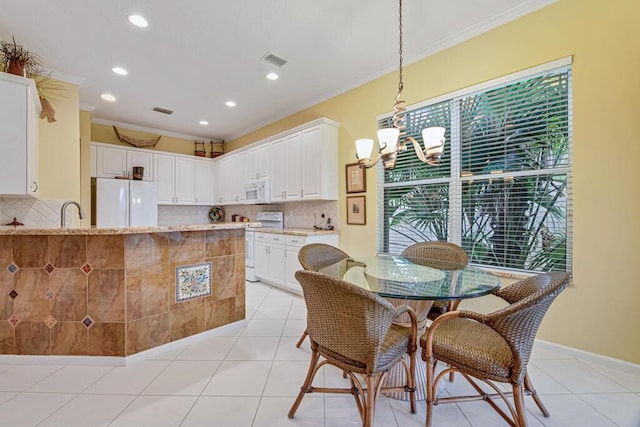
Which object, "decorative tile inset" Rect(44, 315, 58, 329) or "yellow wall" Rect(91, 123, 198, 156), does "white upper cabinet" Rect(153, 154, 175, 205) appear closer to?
"yellow wall" Rect(91, 123, 198, 156)

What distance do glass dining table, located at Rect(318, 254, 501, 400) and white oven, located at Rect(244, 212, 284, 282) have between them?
2.72 metres

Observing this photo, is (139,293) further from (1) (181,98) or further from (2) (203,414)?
(1) (181,98)

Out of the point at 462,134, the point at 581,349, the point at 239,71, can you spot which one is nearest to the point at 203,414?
the point at 581,349

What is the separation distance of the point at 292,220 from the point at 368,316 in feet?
12.1

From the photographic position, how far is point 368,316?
1299 mm

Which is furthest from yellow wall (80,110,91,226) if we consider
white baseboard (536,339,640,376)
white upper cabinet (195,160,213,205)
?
white baseboard (536,339,640,376)

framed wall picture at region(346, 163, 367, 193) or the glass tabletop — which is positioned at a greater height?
framed wall picture at region(346, 163, 367, 193)

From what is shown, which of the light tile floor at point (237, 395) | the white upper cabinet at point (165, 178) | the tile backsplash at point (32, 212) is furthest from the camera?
the white upper cabinet at point (165, 178)

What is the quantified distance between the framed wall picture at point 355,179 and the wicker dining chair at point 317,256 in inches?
55.4

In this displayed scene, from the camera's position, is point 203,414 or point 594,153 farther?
point 594,153

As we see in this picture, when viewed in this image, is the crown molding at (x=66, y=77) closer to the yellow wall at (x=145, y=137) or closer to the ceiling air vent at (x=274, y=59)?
the yellow wall at (x=145, y=137)

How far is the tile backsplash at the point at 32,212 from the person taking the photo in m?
2.93

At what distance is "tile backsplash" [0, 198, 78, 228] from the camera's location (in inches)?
115

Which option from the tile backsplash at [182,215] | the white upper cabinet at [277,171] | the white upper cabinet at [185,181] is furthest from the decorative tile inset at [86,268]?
the tile backsplash at [182,215]
